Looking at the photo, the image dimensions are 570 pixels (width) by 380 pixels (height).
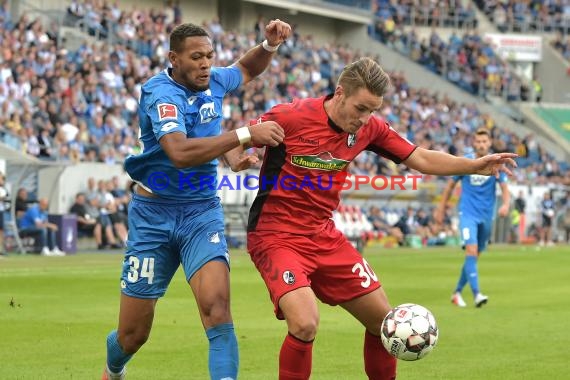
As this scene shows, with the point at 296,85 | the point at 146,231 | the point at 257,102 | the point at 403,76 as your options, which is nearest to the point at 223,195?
the point at 257,102

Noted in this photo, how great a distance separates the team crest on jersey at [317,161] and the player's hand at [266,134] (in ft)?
1.71

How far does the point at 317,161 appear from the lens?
27.7ft

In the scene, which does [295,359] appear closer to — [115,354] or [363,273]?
[363,273]

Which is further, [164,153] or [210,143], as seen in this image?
[164,153]

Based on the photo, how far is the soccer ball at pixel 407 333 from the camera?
27.1 ft

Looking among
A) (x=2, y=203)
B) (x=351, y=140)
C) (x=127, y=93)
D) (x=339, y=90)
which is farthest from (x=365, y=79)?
(x=127, y=93)

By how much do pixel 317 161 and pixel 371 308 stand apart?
3.77 feet

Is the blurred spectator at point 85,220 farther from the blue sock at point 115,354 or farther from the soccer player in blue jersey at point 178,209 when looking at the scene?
the soccer player in blue jersey at point 178,209

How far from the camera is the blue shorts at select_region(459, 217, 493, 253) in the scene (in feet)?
57.8

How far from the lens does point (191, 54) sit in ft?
27.3

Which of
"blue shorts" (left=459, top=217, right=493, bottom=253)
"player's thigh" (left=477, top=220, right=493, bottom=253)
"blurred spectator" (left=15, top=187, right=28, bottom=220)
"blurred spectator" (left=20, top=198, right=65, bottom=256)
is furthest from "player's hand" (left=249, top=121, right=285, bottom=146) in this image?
"blurred spectator" (left=15, top=187, right=28, bottom=220)

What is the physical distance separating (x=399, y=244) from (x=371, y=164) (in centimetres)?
320

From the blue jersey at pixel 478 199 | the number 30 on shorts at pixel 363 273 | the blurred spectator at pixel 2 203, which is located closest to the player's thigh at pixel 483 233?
the blue jersey at pixel 478 199

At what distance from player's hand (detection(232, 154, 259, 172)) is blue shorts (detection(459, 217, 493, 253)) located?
964 cm
